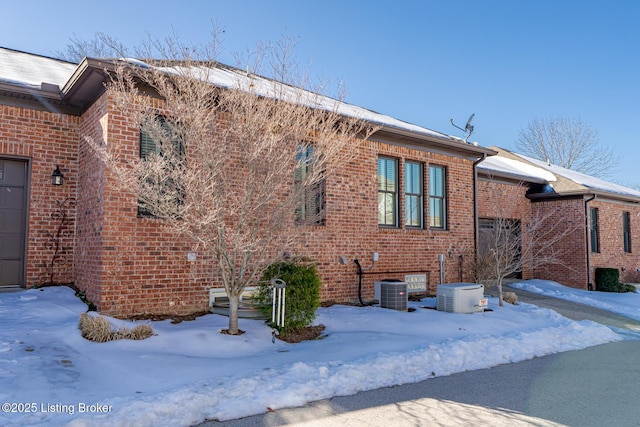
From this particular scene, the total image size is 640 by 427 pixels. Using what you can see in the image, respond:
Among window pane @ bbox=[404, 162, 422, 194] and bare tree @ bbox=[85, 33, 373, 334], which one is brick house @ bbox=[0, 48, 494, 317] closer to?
window pane @ bbox=[404, 162, 422, 194]

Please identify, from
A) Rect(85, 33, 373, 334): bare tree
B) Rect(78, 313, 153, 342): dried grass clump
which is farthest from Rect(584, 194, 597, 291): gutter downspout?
Rect(78, 313, 153, 342): dried grass clump

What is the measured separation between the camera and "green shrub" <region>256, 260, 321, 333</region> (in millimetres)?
7293

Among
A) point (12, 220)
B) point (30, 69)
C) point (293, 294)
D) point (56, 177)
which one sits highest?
point (30, 69)

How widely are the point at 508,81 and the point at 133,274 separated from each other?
19.4 metres

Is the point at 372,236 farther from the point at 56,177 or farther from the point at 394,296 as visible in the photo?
the point at 56,177

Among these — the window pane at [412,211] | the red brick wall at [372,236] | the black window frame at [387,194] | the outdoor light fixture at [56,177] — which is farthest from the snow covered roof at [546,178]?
the outdoor light fixture at [56,177]

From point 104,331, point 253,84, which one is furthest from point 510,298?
point 104,331

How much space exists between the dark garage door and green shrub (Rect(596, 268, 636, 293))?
16.9 meters

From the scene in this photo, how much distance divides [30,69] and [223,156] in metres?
5.91

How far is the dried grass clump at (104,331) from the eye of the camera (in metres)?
6.09

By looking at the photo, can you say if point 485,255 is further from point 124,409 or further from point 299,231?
point 124,409

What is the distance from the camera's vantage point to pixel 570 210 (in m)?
16.5

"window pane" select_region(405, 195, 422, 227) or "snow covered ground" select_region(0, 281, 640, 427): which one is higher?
"window pane" select_region(405, 195, 422, 227)

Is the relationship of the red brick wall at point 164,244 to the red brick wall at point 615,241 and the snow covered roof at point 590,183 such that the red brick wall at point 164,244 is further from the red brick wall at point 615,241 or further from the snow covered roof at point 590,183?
the red brick wall at point 615,241
